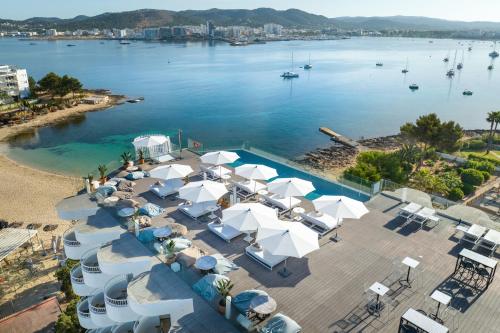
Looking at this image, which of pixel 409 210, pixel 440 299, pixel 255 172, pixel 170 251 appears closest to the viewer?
pixel 440 299

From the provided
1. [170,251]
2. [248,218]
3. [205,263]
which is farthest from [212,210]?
[205,263]

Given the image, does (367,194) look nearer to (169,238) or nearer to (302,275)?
(302,275)

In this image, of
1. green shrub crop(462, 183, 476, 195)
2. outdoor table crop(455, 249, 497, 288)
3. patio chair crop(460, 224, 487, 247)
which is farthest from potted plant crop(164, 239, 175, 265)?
green shrub crop(462, 183, 476, 195)

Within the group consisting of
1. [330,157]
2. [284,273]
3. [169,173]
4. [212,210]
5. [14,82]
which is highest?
[14,82]

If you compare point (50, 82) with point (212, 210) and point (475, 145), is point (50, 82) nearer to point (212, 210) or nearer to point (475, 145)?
point (212, 210)

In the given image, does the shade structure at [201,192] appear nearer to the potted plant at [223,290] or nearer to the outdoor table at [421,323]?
the potted plant at [223,290]

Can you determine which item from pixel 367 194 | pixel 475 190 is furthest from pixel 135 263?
pixel 475 190
